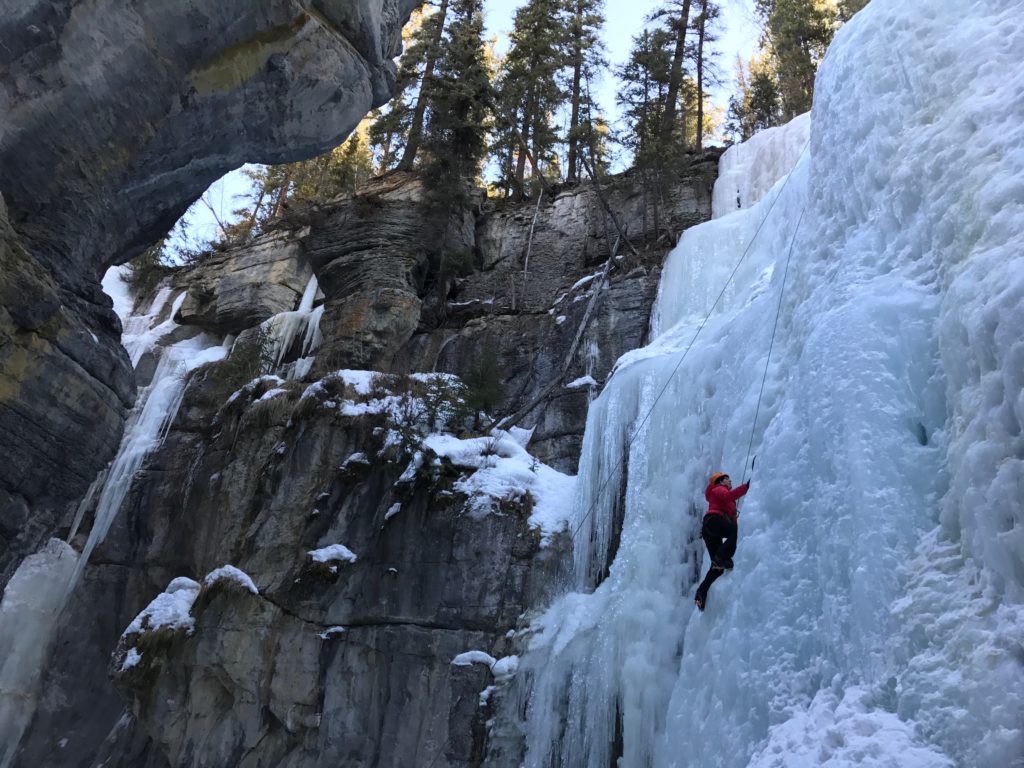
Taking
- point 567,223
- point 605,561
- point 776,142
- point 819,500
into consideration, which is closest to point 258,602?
point 605,561

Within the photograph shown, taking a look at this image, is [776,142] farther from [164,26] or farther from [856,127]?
A: [164,26]

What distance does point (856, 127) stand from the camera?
6.70 m

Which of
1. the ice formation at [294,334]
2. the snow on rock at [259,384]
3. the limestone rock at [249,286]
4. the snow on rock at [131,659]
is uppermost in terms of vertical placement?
the limestone rock at [249,286]

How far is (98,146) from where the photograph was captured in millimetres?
9008

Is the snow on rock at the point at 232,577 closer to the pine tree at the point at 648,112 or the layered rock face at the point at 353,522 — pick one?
the layered rock face at the point at 353,522

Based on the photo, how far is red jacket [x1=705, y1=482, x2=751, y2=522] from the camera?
5898 millimetres

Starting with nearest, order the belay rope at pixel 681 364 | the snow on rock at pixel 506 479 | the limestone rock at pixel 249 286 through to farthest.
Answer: the belay rope at pixel 681 364, the snow on rock at pixel 506 479, the limestone rock at pixel 249 286

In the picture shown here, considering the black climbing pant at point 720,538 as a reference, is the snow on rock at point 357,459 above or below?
above

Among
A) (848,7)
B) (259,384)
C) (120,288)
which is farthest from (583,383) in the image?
(120,288)

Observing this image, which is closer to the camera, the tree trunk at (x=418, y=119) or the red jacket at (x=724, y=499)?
the red jacket at (x=724, y=499)

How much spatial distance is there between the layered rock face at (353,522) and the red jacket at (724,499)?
124 inches

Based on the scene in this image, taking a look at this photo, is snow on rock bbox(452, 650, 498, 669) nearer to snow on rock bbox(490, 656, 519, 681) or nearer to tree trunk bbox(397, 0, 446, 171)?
snow on rock bbox(490, 656, 519, 681)

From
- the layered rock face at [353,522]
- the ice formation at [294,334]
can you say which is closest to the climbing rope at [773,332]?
the layered rock face at [353,522]

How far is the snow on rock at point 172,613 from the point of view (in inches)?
397
